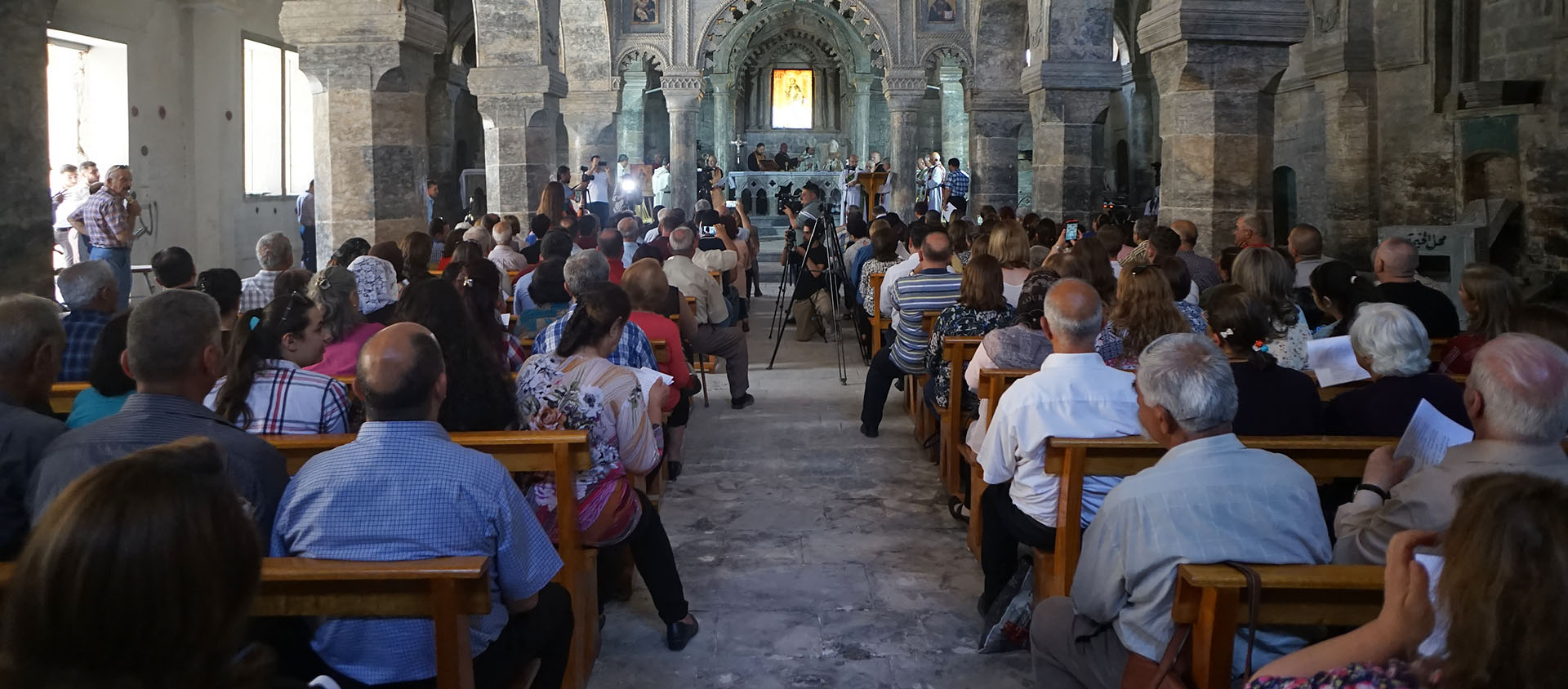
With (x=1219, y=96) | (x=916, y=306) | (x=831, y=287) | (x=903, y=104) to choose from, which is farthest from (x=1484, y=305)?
(x=903, y=104)

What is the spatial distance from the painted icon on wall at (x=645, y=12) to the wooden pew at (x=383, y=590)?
19.0 meters

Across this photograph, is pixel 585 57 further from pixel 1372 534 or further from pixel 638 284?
pixel 1372 534

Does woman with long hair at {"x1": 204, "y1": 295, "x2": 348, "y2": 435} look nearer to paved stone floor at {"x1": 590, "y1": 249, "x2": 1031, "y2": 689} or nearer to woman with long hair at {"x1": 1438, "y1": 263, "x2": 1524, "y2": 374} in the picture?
paved stone floor at {"x1": 590, "y1": 249, "x2": 1031, "y2": 689}

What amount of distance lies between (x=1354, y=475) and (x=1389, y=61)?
10.2 m

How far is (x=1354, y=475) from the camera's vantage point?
10.2ft

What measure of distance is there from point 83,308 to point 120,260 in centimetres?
534

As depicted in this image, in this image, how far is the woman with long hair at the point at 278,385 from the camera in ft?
10.6

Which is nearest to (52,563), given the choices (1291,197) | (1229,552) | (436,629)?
(436,629)

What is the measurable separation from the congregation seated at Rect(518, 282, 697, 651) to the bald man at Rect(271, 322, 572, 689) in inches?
36.3

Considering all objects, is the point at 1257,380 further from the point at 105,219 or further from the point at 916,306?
the point at 105,219

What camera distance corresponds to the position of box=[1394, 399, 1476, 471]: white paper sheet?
2779 millimetres

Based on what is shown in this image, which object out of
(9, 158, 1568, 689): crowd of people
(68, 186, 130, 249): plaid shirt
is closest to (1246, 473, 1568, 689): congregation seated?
(9, 158, 1568, 689): crowd of people

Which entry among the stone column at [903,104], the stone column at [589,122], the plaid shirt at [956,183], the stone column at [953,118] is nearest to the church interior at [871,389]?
the plaid shirt at [956,183]

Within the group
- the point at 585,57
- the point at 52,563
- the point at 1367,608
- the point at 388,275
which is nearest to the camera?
the point at 52,563
